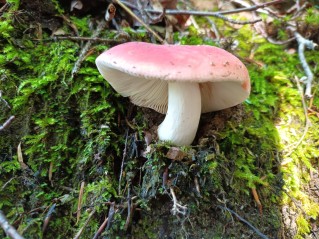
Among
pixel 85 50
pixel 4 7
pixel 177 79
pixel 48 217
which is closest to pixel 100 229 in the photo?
pixel 48 217

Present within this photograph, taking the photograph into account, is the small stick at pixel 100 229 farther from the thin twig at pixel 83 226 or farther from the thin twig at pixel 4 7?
the thin twig at pixel 4 7

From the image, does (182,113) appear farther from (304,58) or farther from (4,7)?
(304,58)

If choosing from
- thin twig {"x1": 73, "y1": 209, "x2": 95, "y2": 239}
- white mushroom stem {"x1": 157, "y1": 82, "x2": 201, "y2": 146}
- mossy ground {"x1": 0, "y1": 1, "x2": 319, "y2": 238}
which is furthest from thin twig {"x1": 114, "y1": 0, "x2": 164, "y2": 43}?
thin twig {"x1": 73, "y1": 209, "x2": 95, "y2": 239}

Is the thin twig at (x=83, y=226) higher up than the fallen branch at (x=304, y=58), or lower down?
higher up

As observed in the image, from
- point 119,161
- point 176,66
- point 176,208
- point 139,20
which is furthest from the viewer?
point 139,20

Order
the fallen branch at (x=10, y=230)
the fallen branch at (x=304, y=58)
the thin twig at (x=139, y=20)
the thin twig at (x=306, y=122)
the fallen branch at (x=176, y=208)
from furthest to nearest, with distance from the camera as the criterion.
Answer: the fallen branch at (x=304, y=58)
the thin twig at (x=139, y=20)
the thin twig at (x=306, y=122)
the fallen branch at (x=176, y=208)
the fallen branch at (x=10, y=230)

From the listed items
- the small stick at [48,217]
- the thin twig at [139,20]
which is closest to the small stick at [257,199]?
the small stick at [48,217]

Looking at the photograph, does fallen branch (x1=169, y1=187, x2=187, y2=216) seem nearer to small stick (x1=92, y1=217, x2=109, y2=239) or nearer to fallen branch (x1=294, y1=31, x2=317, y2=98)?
small stick (x1=92, y1=217, x2=109, y2=239)
